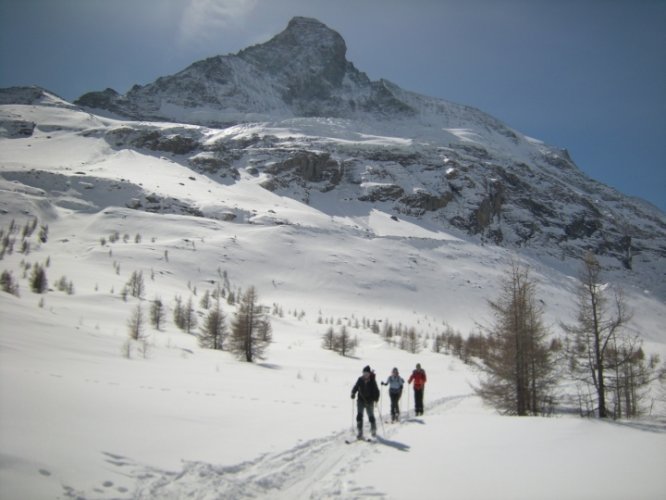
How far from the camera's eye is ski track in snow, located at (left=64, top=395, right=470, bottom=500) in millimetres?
5996

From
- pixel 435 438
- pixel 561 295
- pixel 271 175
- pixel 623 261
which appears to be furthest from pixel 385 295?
pixel 623 261

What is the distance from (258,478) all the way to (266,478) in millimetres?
136

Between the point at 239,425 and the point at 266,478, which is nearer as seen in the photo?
the point at 266,478

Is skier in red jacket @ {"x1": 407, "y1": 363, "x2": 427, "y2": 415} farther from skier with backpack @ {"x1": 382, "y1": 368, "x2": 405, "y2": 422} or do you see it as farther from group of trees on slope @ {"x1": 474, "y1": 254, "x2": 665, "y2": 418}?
group of trees on slope @ {"x1": 474, "y1": 254, "x2": 665, "y2": 418}

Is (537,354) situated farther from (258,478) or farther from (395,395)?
(258,478)

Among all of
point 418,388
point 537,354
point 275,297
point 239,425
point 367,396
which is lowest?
point 239,425

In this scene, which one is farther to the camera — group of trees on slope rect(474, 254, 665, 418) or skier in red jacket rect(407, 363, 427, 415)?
group of trees on slope rect(474, 254, 665, 418)

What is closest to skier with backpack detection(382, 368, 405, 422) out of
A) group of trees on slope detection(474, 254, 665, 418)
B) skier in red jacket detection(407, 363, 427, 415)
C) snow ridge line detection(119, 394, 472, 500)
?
skier in red jacket detection(407, 363, 427, 415)

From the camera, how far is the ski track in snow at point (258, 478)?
236 inches

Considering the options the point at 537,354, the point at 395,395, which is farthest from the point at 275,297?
the point at 395,395

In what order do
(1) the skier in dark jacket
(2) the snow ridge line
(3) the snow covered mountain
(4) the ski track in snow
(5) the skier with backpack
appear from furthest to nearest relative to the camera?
(5) the skier with backpack, (1) the skier in dark jacket, (3) the snow covered mountain, (2) the snow ridge line, (4) the ski track in snow

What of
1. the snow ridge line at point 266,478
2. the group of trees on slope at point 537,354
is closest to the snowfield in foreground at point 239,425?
the snow ridge line at point 266,478

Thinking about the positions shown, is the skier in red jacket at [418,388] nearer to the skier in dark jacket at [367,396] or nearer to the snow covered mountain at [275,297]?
the snow covered mountain at [275,297]

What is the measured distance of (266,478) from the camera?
22.5 feet
